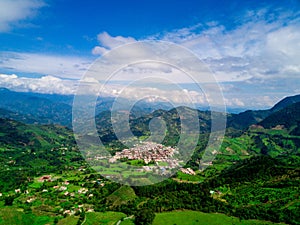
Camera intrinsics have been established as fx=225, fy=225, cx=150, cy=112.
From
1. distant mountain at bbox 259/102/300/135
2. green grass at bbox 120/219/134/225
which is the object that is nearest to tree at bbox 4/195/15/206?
green grass at bbox 120/219/134/225

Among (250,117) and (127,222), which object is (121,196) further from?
(250,117)

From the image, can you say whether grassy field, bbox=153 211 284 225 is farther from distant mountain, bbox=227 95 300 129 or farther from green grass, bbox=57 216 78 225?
distant mountain, bbox=227 95 300 129

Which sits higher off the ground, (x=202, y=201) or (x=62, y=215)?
(x=202, y=201)

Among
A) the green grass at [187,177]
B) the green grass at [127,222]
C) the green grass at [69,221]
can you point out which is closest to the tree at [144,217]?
the green grass at [127,222]

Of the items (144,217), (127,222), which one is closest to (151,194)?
(144,217)

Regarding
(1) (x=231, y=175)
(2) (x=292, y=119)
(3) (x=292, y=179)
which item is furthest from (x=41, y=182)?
(2) (x=292, y=119)

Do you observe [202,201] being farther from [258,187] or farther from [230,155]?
[230,155]

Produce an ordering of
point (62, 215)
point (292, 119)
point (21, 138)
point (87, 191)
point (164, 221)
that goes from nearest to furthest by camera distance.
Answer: point (164, 221) → point (62, 215) → point (87, 191) → point (21, 138) → point (292, 119)
